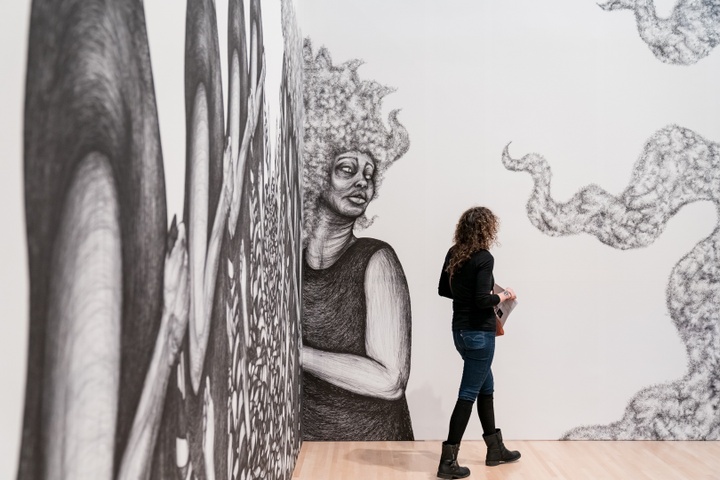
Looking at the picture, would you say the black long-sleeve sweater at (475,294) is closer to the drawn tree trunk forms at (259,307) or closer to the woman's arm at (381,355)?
the woman's arm at (381,355)

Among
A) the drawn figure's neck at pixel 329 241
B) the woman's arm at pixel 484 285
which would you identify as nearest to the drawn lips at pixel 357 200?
the drawn figure's neck at pixel 329 241

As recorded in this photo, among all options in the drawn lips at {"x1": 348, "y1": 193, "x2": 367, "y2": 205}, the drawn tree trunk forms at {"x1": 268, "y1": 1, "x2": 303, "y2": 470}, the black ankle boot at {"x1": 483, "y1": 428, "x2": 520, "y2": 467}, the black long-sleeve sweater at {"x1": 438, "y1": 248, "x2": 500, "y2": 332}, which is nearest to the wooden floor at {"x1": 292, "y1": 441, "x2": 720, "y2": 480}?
the black ankle boot at {"x1": 483, "y1": 428, "x2": 520, "y2": 467}

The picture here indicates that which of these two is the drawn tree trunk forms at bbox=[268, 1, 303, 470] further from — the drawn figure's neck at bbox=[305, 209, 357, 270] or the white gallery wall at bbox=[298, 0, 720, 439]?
the white gallery wall at bbox=[298, 0, 720, 439]

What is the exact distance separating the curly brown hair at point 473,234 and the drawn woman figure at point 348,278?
869 millimetres

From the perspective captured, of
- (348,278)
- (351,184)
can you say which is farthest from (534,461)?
→ (351,184)

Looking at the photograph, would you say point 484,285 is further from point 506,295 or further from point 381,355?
point 381,355

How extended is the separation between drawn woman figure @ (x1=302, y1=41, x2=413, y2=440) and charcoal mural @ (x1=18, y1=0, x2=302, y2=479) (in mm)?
2437

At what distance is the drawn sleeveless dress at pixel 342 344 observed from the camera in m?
4.70

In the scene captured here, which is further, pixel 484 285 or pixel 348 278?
pixel 348 278

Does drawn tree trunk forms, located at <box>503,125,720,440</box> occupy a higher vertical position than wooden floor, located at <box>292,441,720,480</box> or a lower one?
higher

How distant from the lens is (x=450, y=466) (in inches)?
152

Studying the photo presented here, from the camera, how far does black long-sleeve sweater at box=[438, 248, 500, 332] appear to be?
Answer: 3.81m

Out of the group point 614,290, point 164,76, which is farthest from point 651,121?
point 164,76

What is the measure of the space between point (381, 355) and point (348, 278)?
57 centimetres
